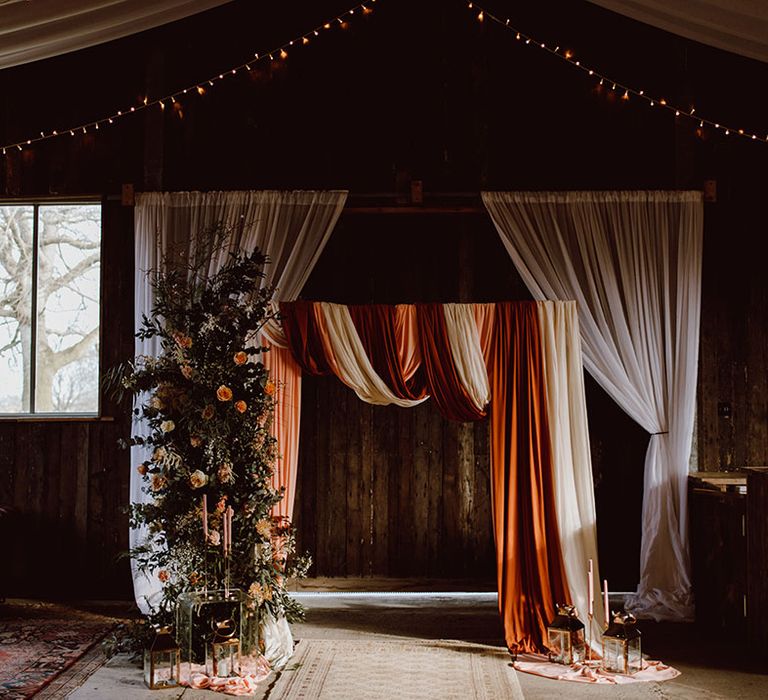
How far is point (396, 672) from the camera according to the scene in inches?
201

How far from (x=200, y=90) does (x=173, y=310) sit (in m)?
2.70

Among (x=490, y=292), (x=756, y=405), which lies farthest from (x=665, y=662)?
(x=490, y=292)

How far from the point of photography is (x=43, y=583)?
721 cm

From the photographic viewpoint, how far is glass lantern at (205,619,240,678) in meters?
4.95

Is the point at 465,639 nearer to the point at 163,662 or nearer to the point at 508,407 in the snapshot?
the point at 508,407

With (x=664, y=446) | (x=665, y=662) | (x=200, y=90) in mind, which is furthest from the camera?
(x=200, y=90)

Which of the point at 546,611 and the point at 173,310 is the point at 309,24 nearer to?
the point at 173,310

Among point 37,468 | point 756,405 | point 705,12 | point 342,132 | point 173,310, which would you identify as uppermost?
point 705,12

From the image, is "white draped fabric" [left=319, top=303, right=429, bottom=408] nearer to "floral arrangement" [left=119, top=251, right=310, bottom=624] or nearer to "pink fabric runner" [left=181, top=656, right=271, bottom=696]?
"floral arrangement" [left=119, top=251, right=310, bottom=624]

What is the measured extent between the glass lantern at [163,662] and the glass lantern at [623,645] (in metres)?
2.48

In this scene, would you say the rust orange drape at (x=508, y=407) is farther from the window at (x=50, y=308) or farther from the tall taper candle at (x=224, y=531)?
the window at (x=50, y=308)

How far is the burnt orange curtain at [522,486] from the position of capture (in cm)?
570

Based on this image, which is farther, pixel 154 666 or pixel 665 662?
pixel 665 662

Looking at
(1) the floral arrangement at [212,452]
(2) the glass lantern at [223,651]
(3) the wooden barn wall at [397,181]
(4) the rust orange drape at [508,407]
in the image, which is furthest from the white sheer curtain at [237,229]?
(2) the glass lantern at [223,651]
